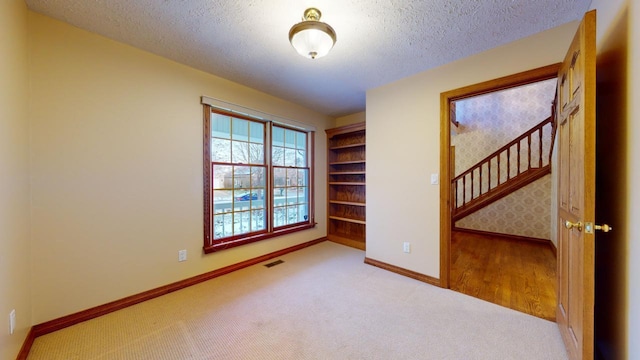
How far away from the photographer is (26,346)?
1.58m

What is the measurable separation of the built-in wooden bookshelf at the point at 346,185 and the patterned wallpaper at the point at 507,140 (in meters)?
2.13

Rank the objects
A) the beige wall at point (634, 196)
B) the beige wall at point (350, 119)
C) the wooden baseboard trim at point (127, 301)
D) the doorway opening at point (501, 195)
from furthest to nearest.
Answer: the beige wall at point (350, 119)
the doorway opening at point (501, 195)
the wooden baseboard trim at point (127, 301)
the beige wall at point (634, 196)

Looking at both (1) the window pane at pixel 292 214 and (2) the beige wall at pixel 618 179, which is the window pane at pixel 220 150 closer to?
(1) the window pane at pixel 292 214

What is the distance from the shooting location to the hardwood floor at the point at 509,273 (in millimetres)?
2201

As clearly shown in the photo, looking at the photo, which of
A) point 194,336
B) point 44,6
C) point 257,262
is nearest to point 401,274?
point 257,262

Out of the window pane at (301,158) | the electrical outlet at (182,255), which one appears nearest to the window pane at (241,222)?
the electrical outlet at (182,255)

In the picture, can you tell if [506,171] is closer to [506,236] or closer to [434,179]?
[506,236]

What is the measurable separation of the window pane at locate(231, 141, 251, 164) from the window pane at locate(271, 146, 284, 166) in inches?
17.3

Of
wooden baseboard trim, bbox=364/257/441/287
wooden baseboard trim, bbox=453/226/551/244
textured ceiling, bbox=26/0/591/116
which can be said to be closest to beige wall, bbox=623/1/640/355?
textured ceiling, bbox=26/0/591/116

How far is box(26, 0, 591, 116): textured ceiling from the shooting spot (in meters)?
1.67

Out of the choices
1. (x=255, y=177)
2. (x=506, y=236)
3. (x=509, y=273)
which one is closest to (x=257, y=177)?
(x=255, y=177)

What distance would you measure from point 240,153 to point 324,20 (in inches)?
77.4

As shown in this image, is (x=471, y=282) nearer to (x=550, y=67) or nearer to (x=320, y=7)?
(x=550, y=67)

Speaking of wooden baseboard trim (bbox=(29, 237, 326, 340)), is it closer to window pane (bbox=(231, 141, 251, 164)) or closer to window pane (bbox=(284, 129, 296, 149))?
window pane (bbox=(231, 141, 251, 164))
